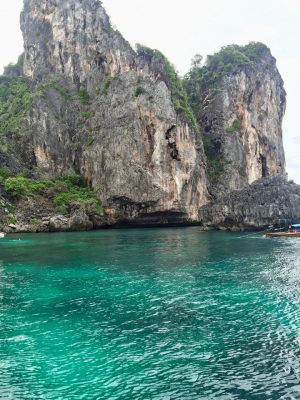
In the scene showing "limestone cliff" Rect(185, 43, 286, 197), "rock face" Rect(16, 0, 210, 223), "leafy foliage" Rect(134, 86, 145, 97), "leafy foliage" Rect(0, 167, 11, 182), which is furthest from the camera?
"limestone cliff" Rect(185, 43, 286, 197)

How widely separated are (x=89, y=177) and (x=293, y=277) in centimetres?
6577

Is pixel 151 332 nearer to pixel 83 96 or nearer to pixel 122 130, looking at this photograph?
pixel 122 130

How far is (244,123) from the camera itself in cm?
10838

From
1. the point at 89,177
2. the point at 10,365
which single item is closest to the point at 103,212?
the point at 89,177

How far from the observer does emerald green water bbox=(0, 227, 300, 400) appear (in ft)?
36.3

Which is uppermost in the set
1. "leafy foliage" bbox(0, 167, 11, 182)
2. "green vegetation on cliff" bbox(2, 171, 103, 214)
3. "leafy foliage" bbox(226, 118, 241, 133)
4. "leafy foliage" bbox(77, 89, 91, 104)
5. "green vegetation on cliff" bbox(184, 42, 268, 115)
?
"green vegetation on cliff" bbox(184, 42, 268, 115)

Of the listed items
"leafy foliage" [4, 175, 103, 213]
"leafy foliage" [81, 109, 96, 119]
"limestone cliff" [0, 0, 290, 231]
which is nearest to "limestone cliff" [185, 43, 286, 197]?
"limestone cliff" [0, 0, 290, 231]

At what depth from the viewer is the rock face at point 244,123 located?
101m

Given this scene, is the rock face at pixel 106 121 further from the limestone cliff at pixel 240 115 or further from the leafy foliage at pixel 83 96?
the limestone cliff at pixel 240 115

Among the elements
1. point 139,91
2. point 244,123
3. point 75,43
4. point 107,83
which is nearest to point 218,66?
point 244,123

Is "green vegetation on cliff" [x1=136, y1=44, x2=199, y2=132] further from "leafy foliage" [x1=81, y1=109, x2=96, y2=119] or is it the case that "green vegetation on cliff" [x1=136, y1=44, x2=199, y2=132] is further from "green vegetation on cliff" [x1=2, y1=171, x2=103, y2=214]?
"green vegetation on cliff" [x1=2, y1=171, x2=103, y2=214]

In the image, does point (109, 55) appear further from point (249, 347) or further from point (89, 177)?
point (249, 347)

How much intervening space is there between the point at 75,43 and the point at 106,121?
29.8 m

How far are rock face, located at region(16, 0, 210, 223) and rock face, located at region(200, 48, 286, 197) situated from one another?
11.8 meters
